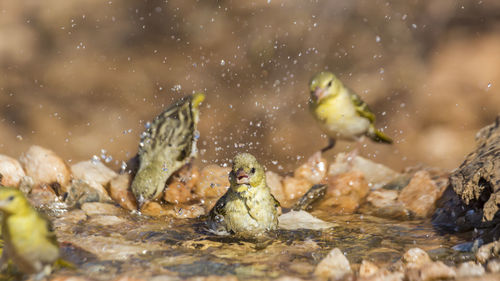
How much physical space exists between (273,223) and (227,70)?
3697 mm

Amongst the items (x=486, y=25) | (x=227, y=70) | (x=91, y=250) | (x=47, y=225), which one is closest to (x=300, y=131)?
(x=227, y=70)

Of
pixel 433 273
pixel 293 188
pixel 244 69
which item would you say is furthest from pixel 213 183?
pixel 433 273

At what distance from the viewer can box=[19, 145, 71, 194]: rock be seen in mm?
5227

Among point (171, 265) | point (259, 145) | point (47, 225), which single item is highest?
point (259, 145)

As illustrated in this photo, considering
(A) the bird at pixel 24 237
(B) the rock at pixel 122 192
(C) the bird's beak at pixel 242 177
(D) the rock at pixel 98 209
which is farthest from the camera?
(B) the rock at pixel 122 192

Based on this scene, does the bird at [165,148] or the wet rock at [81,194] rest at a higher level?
the bird at [165,148]

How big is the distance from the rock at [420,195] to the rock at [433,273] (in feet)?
6.55

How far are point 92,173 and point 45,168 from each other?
47cm

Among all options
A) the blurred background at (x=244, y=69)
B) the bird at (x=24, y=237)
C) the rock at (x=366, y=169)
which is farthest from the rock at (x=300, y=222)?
the blurred background at (x=244, y=69)

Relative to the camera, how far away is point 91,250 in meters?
3.45

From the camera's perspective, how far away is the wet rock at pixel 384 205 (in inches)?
187

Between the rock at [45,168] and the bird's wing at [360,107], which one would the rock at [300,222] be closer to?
the bird's wing at [360,107]

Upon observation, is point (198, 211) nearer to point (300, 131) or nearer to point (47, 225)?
point (47, 225)

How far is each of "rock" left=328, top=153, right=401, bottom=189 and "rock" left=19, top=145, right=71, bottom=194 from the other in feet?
9.30
